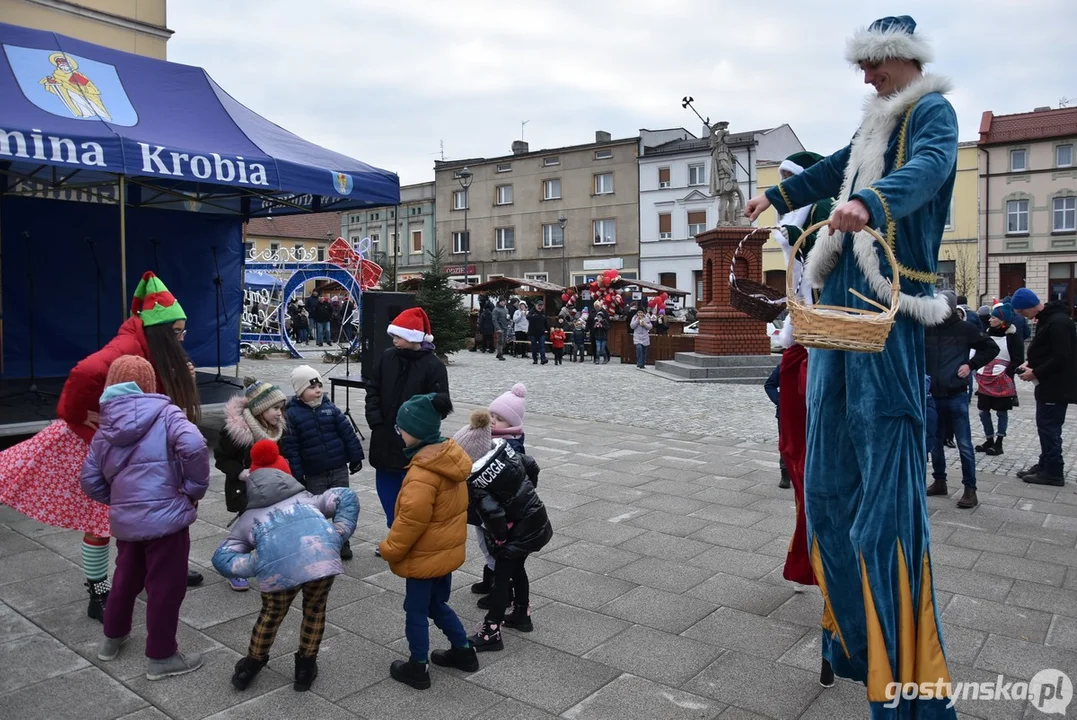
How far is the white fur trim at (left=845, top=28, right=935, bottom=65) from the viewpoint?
278 centimetres

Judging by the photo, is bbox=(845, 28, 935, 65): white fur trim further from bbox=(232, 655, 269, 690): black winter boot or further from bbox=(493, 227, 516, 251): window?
bbox=(493, 227, 516, 251): window

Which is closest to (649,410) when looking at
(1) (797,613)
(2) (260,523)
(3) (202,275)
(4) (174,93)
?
(3) (202,275)

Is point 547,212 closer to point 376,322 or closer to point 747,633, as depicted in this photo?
point 376,322

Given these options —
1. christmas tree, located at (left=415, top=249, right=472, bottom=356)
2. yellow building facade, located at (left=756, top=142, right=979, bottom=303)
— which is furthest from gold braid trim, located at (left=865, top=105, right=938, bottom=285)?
yellow building facade, located at (left=756, top=142, right=979, bottom=303)

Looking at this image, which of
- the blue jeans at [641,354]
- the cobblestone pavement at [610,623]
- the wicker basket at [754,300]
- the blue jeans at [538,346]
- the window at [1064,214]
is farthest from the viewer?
the window at [1064,214]

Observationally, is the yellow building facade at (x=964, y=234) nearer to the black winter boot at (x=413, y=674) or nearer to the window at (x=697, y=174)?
the window at (x=697, y=174)

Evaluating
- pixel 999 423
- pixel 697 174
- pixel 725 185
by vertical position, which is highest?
pixel 697 174

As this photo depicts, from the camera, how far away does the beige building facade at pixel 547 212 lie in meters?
46.8

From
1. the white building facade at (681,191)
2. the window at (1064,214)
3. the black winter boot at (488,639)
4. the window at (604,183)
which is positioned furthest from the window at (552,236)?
the black winter boot at (488,639)

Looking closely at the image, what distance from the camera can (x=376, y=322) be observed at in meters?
8.88

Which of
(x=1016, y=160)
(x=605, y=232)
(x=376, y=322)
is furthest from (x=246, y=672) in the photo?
(x=1016, y=160)

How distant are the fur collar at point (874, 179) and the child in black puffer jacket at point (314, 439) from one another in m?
3.03

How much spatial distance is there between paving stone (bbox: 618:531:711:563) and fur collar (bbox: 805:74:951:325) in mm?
2748

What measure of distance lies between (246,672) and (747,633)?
2.31 m
